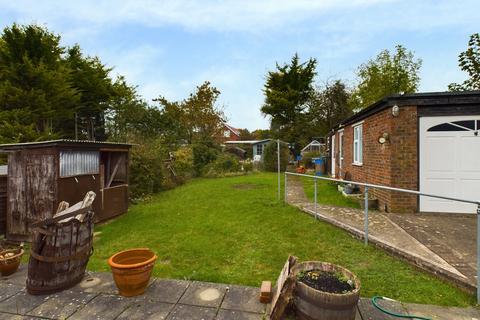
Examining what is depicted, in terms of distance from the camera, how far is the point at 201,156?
1767cm

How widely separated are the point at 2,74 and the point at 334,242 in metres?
16.2

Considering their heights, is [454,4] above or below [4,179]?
above

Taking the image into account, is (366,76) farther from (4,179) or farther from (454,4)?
(4,179)

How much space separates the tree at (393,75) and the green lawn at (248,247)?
662 inches

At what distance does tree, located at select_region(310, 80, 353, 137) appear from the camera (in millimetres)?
24453

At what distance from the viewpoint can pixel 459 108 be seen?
243 inches

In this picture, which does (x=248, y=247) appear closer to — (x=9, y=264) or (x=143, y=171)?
(x=9, y=264)

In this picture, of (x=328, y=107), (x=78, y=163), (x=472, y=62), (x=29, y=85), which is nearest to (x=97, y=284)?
(x=78, y=163)

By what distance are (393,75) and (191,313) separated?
2273cm

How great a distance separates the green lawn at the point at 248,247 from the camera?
3441 mm

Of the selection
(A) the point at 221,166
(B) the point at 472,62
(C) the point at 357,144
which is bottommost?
(A) the point at 221,166

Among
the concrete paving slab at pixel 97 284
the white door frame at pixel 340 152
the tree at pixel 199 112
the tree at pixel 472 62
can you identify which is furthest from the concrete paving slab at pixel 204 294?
the tree at pixel 199 112

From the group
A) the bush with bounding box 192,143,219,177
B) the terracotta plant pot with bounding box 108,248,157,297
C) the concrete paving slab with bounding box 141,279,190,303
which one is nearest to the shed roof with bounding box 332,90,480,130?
the concrete paving slab with bounding box 141,279,190,303

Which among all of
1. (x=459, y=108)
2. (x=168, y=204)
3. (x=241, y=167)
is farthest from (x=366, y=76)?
(x=168, y=204)
